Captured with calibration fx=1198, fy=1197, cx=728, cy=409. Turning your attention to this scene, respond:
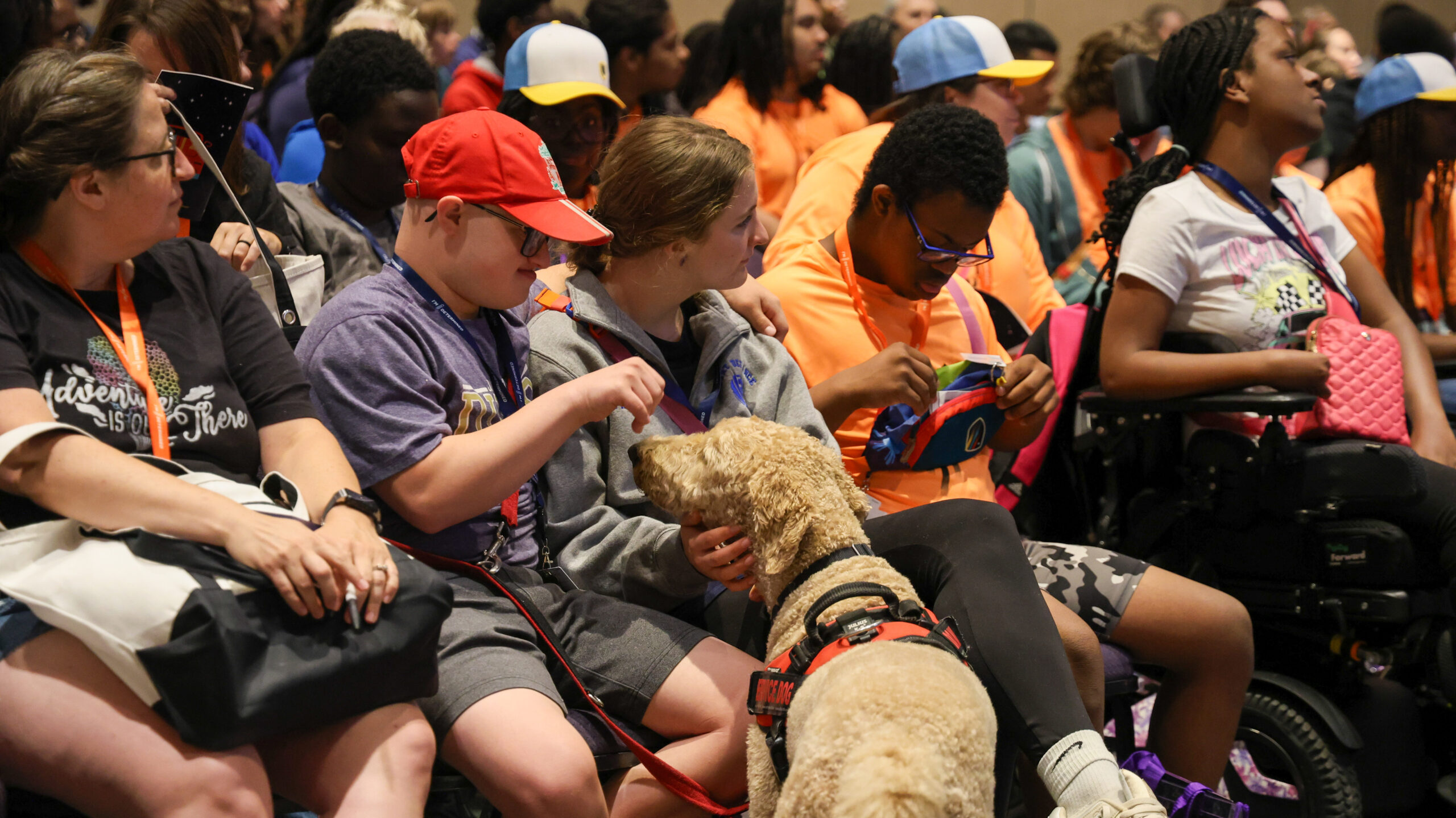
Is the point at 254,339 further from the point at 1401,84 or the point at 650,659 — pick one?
the point at 1401,84

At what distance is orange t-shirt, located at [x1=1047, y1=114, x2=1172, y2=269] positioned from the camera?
552 centimetres

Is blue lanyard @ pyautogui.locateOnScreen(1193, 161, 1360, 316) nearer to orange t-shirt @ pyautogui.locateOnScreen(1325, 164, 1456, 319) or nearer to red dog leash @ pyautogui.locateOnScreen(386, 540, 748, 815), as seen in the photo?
orange t-shirt @ pyautogui.locateOnScreen(1325, 164, 1456, 319)

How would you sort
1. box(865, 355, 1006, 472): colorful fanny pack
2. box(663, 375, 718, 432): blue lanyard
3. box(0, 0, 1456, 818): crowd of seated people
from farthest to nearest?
box(865, 355, 1006, 472): colorful fanny pack < box(663, 375, 718, 432): blue lanyard < box(0, 0, 1456, 818): crowd of seated people

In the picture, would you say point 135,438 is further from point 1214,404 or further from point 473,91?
point 473,91

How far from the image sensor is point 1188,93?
3566 millimetres

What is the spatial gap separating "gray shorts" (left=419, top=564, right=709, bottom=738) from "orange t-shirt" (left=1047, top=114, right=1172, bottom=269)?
3.87 metres

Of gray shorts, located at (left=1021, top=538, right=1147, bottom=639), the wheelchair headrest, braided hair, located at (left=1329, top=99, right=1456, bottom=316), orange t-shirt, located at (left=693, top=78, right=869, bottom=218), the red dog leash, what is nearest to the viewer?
the red dog leash

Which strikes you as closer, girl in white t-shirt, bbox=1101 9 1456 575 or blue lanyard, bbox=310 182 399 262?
girl in white t-shirt, bbox=1101 9 1456 575

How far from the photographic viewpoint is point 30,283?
6.22 ft

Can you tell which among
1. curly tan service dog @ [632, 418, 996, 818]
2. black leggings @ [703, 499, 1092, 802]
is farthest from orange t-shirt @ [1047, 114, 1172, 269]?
curly tan service dog @ [632, 418, 996, 818]

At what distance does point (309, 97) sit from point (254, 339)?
1770mm

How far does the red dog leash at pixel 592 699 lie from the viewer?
2098 millimetres

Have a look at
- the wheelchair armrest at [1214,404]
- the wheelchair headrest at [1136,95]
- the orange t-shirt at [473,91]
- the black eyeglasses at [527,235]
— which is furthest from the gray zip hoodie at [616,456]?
the orange t-shirt at [473,91]

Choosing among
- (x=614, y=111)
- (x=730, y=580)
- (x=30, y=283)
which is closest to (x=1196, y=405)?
(x=730, y=580)
